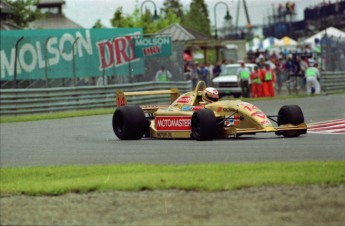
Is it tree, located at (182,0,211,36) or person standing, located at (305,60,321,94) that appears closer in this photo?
person standing, located at (305,60,321,94)

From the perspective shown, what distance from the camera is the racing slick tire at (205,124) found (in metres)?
16.4

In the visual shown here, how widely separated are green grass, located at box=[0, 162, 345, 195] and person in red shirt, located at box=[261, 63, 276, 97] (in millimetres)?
24859

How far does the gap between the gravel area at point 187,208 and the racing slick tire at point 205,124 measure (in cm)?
704

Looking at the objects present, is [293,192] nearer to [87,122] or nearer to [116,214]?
[116,214]

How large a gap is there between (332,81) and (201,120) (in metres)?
15.5

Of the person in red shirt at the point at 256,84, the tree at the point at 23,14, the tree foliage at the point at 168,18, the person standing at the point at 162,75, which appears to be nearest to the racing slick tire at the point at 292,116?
the tree at the point at 23,14

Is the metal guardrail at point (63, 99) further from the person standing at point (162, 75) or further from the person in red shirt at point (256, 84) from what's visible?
the person in red shirt at point (256, 84)

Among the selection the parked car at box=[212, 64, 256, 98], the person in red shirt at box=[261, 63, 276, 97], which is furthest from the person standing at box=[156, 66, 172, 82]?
the parked car at box=[212, 64, 256, 98]

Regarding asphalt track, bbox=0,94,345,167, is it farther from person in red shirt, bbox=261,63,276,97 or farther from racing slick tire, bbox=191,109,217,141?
person in red shirt, bbox=261,63,276,97

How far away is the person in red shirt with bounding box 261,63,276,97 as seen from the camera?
121 ft

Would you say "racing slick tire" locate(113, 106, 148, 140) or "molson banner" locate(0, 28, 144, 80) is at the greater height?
"molson banner" locate(0, 28, 144, 80)

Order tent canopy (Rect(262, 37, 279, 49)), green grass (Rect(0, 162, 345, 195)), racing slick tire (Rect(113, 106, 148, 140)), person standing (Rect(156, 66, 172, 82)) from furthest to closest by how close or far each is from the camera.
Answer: tent canopy (Rect(262, 37, 279, 49)) → person standing (Rect(156, 66, 172, 82)) → racing slick tire (Rect(113, 106, 148, 140)) → green grass (Rect(0, 162, 345, 195))

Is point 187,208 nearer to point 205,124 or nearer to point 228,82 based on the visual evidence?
point 205,124

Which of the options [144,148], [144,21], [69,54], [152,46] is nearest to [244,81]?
[152,46]
